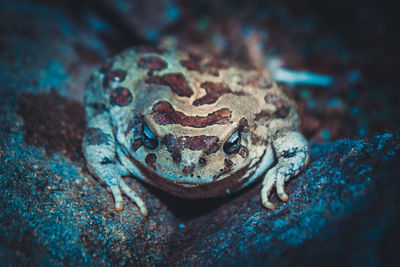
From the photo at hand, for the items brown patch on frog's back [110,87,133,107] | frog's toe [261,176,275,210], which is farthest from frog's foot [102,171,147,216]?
frog's toe [261,176,275,210]

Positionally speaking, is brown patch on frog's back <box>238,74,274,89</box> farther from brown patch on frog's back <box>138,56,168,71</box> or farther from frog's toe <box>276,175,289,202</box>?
frog's toe <box>276,175,289,202</box>

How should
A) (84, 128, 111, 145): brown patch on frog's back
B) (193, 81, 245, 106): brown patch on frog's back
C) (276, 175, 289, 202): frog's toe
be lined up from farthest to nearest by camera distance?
(84, 128, 111, 145): brown patch on frog's back < (193, 81, 245, 106): brown patch on frog's back < (276, 175, 289, 202): frog's toe

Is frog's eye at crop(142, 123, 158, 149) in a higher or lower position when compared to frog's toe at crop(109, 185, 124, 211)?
higher

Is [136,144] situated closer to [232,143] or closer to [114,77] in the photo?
[232,143]

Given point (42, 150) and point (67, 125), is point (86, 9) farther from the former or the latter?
point (42, 150)

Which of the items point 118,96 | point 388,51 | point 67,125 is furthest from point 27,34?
point 388,51

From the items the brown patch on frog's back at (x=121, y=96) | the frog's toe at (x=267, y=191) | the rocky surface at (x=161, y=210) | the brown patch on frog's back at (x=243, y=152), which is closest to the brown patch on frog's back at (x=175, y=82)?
the brown patch on frog's back at (x=121, y=96)
